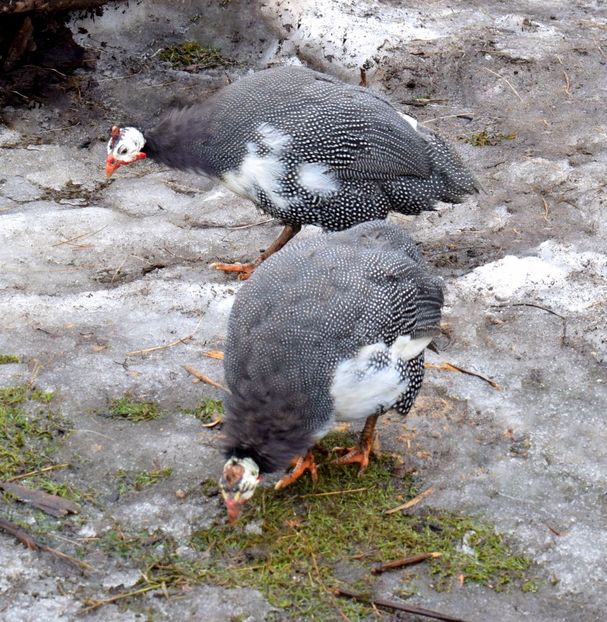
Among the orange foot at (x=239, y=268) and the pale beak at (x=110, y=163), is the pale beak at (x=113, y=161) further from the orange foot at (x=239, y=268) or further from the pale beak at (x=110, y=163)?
the orange foot at (x=239, y=268)

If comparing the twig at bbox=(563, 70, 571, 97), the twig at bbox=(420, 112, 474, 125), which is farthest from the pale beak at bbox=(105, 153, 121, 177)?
the twig at bbox=(563, 70, 571, 97)

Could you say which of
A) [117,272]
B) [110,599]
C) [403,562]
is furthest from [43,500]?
[117,272]

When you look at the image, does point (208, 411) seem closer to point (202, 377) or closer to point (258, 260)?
point (202, 377)

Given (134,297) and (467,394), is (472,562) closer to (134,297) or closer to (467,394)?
(467,394)

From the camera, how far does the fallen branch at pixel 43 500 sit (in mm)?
3545

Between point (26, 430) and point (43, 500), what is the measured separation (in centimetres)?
43

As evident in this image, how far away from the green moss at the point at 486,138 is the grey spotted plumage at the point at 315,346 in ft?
9.18

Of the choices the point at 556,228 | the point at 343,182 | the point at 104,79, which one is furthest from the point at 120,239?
the point at 556,228

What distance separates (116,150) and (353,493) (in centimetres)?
243

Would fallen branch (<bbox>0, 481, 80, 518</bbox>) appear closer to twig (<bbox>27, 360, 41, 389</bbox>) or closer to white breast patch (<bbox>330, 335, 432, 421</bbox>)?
twig (<bbox>27, 360, 41, 389</bbox>)

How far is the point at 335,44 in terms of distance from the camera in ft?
23.1

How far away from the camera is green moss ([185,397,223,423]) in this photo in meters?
4.12

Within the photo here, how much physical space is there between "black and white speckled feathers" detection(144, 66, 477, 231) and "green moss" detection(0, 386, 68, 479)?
1.53 meters

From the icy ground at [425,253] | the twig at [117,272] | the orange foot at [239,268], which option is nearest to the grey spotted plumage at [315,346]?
the icy ground at [425,253]
